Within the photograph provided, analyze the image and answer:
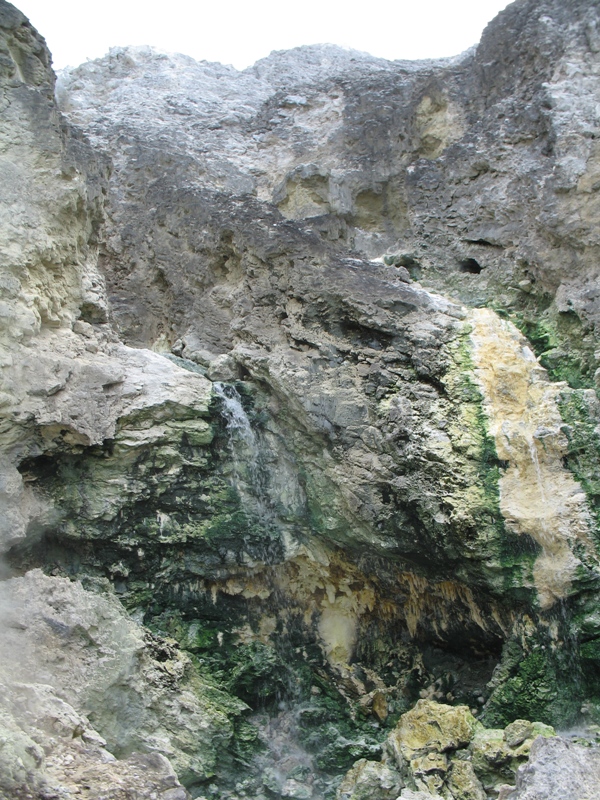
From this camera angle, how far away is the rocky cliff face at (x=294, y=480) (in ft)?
26.6

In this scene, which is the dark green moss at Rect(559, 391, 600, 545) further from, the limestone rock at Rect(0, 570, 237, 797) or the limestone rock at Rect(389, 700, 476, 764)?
the limestone rock at Rect(0, 570, 237, 797)

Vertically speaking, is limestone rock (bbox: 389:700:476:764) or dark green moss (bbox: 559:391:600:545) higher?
dark green moss (bbox: 559:391:600:545)

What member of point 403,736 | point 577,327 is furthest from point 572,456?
point 403,736

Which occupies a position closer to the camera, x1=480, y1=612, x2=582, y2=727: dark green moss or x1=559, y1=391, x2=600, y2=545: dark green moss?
x1=480, y1=612, x2=582, y2=727: dark green moss

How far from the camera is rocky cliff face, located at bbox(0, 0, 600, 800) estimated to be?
26.6ft

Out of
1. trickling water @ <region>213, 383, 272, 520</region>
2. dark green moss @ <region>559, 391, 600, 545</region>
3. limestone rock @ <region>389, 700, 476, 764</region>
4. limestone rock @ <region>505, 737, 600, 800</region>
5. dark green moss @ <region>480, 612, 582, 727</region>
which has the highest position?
dark green moss @ <region>559, 391, 600, 545</region>

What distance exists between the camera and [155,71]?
54.7ft

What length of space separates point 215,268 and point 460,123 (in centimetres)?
535

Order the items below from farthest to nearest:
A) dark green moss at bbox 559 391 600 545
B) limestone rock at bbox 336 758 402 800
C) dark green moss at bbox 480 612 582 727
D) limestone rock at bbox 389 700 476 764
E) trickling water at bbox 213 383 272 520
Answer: trickling water at bbox 213 383 272 520 → dark green moss at bbox 559 391 600 545 → dark green moss at bbox 480 612 582 727 → limestone rock at bbox 389 700 476 764 → limestone rock at bbox 336 758 402 800

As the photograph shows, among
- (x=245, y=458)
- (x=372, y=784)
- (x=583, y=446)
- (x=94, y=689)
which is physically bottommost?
(x=372, y=784)

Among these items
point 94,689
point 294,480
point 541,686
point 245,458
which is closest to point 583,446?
point 541,686

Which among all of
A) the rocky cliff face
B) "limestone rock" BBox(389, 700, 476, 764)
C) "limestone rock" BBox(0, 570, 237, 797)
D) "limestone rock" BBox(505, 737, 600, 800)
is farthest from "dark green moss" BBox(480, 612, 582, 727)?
"limestone rock" BBox(0, 570, 237, 797)

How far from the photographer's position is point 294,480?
32.3ft

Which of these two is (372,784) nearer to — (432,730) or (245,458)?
(432,730)
